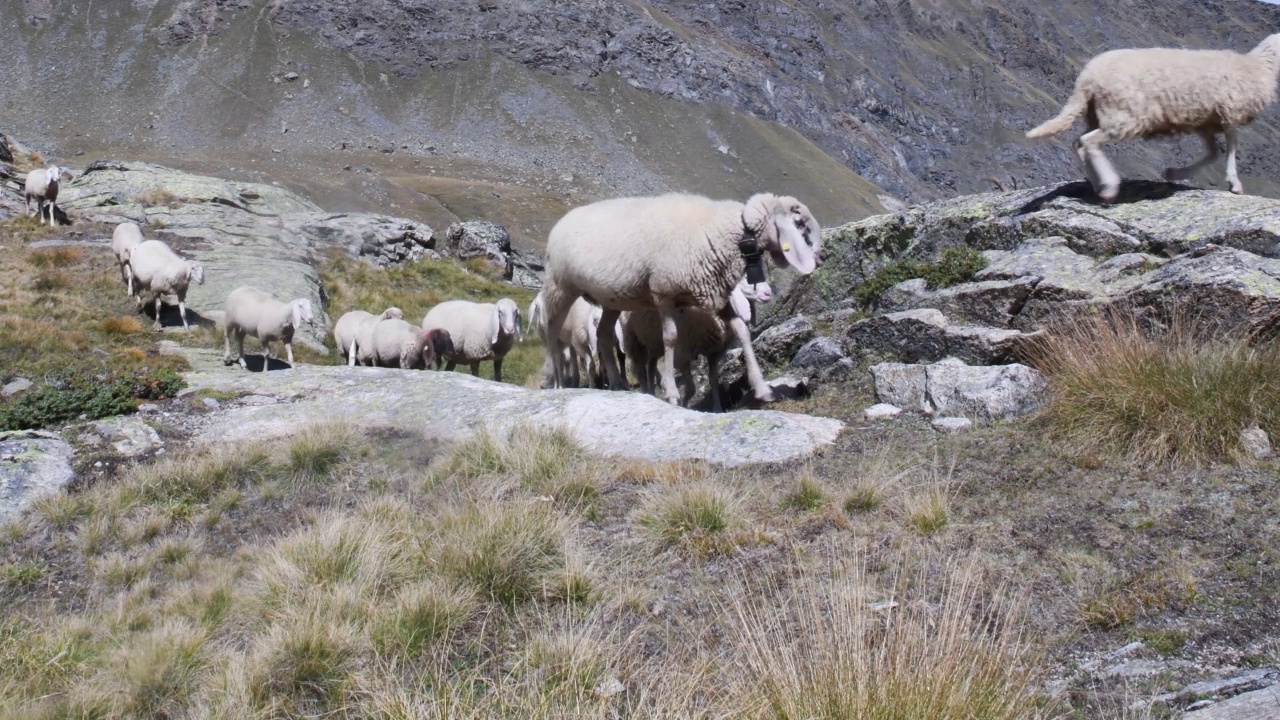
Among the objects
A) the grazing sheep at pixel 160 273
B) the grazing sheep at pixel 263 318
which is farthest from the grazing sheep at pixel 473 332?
the grazing sheep at pixel 160 273

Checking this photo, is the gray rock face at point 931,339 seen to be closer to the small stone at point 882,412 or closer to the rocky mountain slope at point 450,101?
the small stone at point 882,412

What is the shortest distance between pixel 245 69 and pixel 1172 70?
104788 mm

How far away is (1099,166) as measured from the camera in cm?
1038

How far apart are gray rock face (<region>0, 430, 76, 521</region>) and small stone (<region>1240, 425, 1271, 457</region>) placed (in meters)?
9.08

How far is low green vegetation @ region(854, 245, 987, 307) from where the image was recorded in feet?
35.7

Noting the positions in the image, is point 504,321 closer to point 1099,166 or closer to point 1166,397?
point 1099,166

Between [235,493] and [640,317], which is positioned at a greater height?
[640,317]

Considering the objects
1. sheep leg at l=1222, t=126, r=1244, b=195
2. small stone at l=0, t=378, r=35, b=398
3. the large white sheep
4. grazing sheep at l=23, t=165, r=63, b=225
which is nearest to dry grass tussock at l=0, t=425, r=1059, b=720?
the large white sheep

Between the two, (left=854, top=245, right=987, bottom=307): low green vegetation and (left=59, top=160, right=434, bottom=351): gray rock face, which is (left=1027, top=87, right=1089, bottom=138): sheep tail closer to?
(left=854, top=245, right=987, bottom=307): low green vegetation

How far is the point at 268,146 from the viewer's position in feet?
291

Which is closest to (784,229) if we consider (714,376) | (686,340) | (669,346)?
(669,346)

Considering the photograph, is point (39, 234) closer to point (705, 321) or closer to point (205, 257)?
point (205, 257)

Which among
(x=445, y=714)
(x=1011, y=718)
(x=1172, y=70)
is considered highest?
(x=1172, y=70)

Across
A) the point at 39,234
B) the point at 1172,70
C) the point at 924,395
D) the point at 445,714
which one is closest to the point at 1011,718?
the point at 445,714
